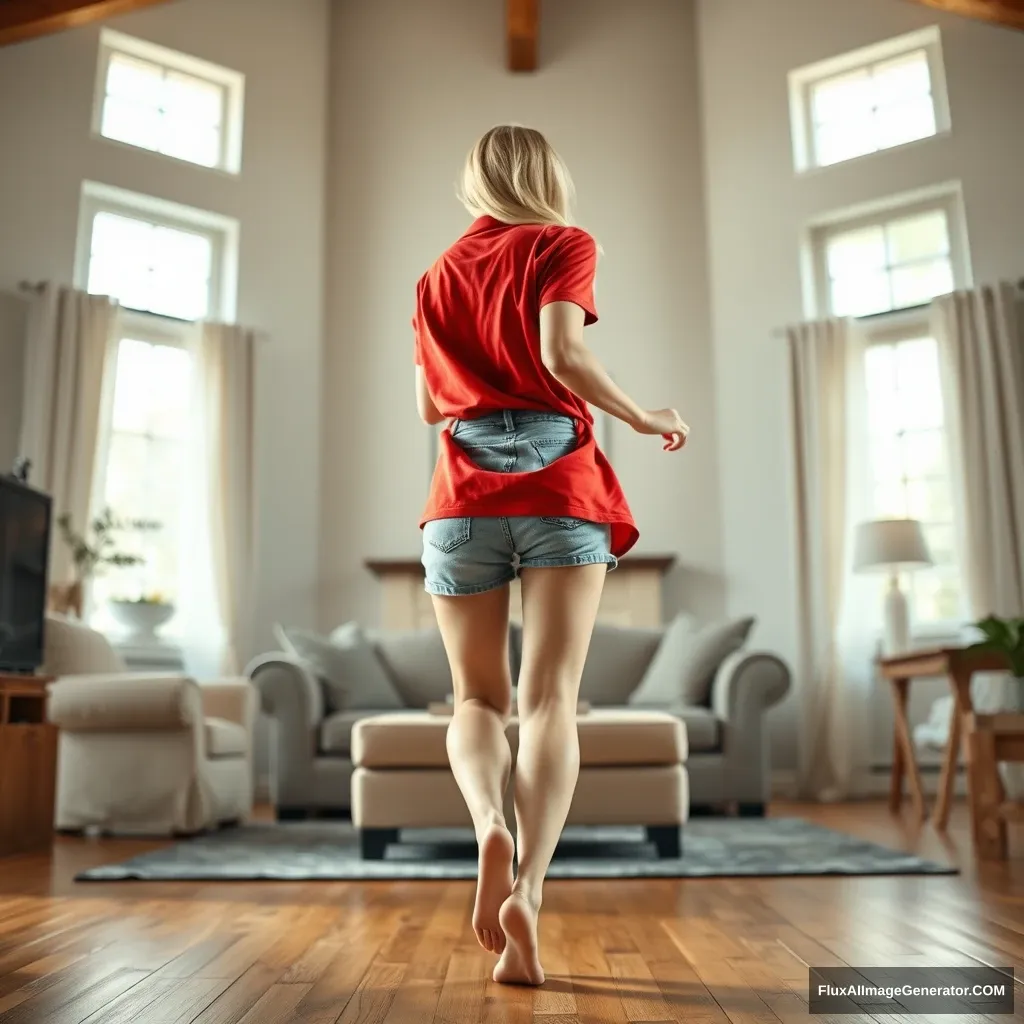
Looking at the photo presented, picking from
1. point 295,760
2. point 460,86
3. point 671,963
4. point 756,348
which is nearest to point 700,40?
point 460,86

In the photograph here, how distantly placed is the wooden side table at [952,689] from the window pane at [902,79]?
11.1 feet

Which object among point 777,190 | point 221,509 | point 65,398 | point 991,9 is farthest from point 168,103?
point 991,9

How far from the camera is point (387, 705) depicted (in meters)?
4.78

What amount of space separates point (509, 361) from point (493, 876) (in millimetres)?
702

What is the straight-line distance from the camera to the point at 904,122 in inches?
242

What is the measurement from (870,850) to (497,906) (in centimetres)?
206

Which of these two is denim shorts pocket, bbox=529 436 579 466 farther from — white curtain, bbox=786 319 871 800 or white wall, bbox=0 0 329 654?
white wall, bbox=0 0 329 654

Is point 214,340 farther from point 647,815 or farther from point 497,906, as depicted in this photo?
point 497,906

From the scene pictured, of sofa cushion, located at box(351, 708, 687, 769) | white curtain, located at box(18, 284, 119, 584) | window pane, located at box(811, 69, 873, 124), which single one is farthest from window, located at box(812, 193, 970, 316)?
white curtain, located at box(18, 284, 119, 584)

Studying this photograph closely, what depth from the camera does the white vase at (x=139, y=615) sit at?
543cm

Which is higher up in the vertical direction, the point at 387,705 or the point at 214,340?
the point at 214,340

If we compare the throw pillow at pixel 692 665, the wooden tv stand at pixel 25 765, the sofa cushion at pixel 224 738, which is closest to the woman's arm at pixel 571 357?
the wooden tv stand at pixel 25 765

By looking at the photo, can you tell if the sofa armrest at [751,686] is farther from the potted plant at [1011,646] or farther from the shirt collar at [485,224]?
the shirt collar at [485,224]

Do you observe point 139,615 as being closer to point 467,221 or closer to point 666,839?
point 467,221
